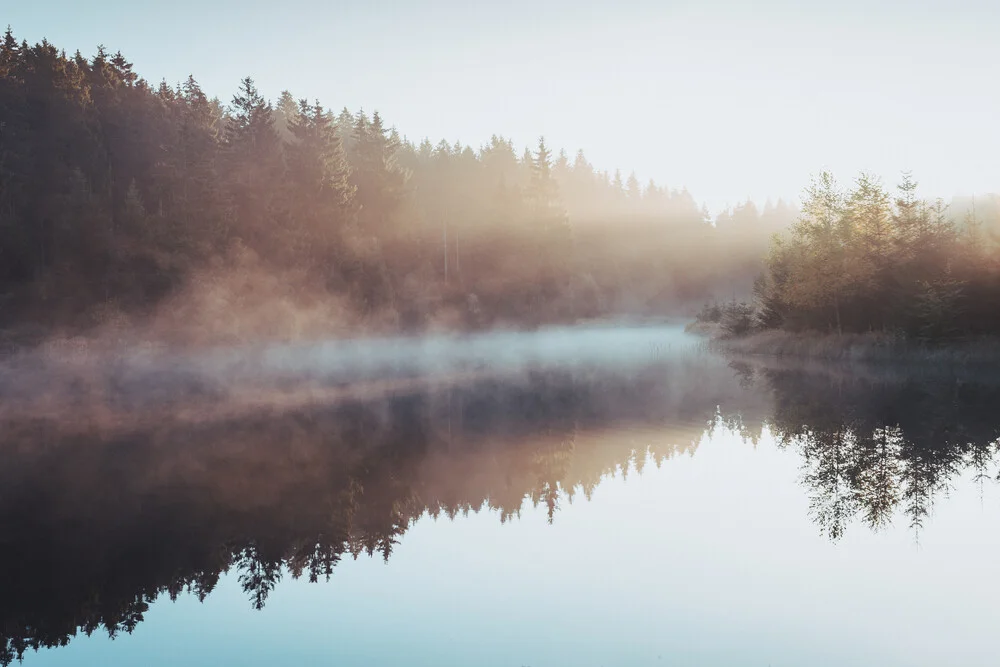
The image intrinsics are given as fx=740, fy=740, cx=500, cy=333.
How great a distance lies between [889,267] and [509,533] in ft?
129

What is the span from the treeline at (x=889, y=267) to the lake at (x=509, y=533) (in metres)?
11.4

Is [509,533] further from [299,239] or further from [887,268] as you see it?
[299,239]

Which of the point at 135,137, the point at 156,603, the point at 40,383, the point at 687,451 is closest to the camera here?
the point at 156,603

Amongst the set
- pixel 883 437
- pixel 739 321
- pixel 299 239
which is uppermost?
pixel 299 239

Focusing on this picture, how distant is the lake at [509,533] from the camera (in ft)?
30.3

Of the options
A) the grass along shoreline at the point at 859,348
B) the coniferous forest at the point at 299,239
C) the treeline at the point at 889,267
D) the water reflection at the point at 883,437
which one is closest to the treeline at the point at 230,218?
the coniferous forest at the point at 299,239

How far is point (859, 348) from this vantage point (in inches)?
1789

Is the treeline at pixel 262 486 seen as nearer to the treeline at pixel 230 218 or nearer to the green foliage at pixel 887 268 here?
the green foliage at pixel 887 268

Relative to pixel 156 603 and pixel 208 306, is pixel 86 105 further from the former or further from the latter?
pixel 156 603

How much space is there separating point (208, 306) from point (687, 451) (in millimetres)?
46577

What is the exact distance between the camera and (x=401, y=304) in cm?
7275

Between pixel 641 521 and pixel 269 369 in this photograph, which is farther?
pixel 269 369

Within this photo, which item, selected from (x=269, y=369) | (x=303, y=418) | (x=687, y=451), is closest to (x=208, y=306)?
(x=269, y=369)

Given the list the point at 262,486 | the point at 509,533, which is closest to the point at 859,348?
the point at 509,533
